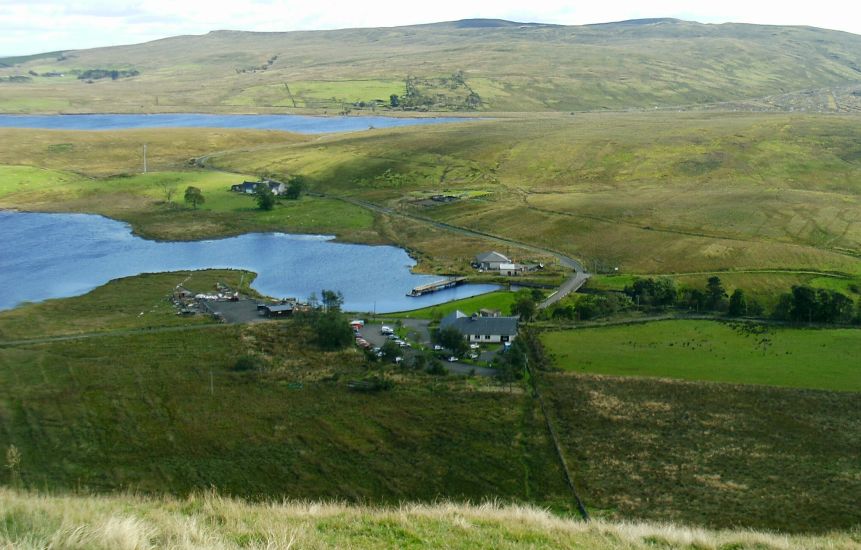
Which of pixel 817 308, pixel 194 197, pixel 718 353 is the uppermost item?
pixel 194 197

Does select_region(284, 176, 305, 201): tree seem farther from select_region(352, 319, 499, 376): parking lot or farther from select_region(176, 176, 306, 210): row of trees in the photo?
select_region(352, 319, 499, 376): parking lot

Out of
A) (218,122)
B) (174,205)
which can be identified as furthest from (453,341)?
(218,122)

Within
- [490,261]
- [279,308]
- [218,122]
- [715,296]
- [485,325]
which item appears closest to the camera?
[485,325]

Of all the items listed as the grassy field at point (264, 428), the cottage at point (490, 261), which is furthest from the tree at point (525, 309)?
the cottage at point (490, 261)

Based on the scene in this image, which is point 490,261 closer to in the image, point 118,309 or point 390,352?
point 390,352

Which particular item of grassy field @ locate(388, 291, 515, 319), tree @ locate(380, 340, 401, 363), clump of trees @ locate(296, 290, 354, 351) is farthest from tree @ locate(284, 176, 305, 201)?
tree @ locate(380, 340, 401, 363)

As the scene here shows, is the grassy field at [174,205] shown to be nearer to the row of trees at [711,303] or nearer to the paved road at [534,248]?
the paved road at [534,248]
